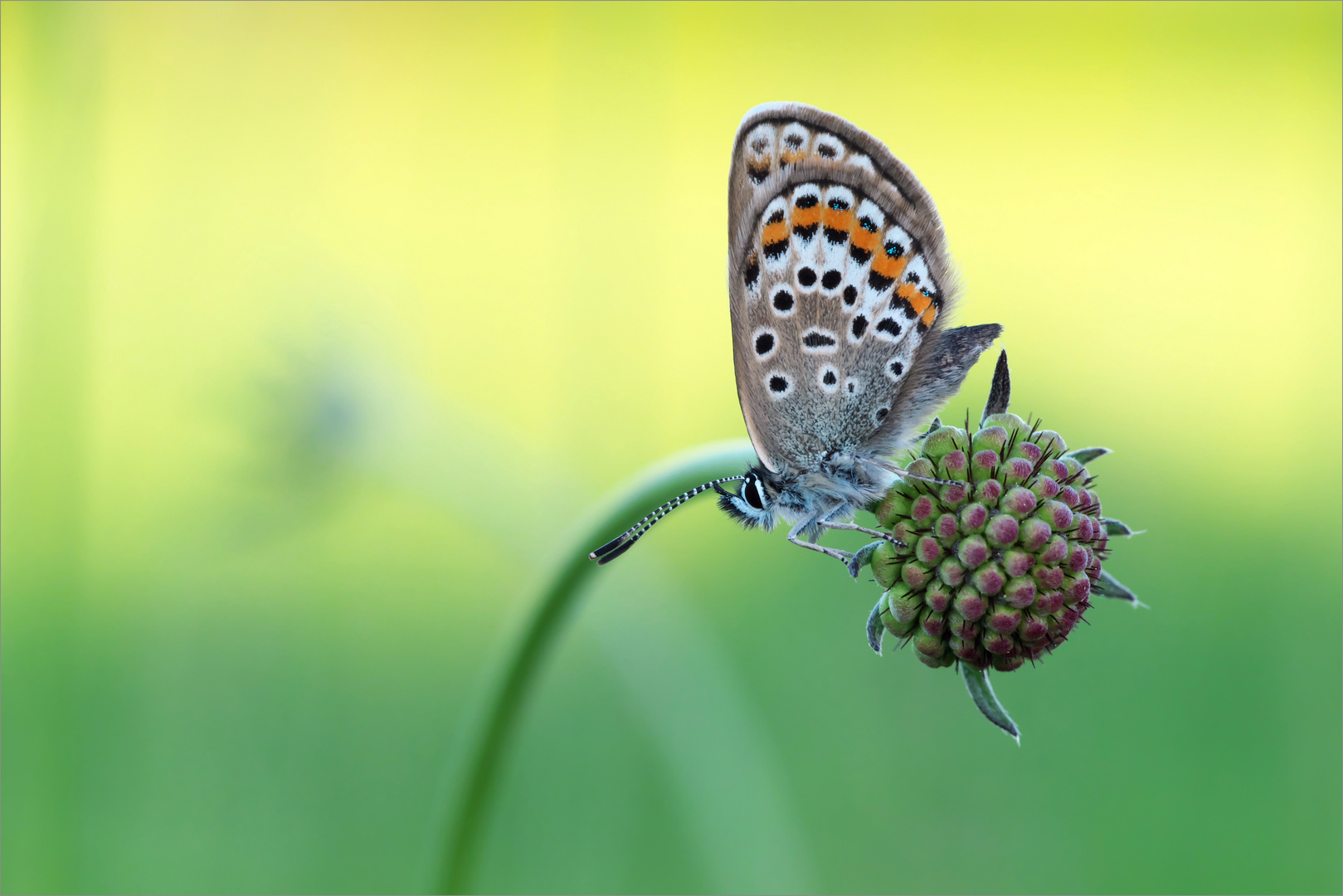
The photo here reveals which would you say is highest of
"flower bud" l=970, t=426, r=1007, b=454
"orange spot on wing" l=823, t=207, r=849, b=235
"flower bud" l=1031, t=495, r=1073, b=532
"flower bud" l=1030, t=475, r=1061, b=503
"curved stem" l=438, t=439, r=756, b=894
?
"orange spot on wing" l=823, t=207, r=849, b=235

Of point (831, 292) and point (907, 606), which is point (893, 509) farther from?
point (831, 292)

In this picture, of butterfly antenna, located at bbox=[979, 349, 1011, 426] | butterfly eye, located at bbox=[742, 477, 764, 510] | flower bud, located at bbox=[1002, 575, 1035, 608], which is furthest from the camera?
butterfly eye, located at bbox=[742, 477, 764, 510]

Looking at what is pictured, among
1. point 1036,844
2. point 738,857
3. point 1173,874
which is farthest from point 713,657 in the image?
point 1173,874

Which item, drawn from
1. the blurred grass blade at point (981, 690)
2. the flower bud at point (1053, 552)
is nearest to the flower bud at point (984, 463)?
the flower bud at point (1053, 552)

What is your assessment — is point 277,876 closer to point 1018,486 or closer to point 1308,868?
point 1018,486

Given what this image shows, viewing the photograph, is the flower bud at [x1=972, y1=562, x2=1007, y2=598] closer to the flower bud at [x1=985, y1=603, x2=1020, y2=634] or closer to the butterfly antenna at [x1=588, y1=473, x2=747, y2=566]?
the flower bud at [x1=985, y1=603, x2=1020, y2=634]

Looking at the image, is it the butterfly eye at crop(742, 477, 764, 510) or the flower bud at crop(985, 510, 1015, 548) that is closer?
the flower bud at crop(985, 510, 1015, 548)

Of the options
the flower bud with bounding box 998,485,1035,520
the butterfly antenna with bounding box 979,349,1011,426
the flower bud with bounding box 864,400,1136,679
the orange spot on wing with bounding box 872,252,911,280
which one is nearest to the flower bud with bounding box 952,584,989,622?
the flower bud with bounding box 864,400,1136,679
